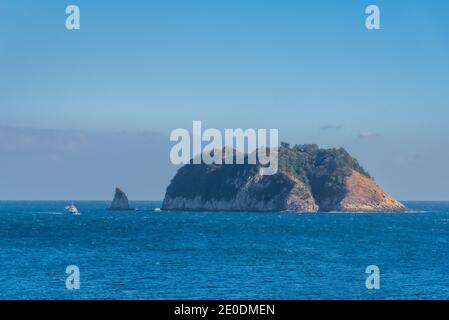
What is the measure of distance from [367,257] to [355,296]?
3790 centimetres

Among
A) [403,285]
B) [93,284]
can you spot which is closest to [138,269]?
[93,284]

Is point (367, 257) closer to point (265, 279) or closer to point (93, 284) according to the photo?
point (265, 279)

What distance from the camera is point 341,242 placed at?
123125 millimetres

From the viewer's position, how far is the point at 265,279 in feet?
229
